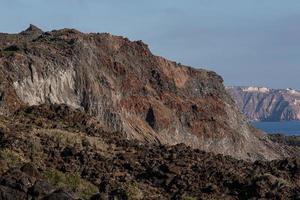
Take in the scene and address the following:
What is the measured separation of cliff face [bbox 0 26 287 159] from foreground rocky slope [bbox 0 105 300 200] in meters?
8.53

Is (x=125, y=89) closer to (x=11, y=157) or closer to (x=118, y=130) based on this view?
(x=118, y=130)

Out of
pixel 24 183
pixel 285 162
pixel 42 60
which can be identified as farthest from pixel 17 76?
pixel 24 183

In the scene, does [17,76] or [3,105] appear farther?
[17,76]

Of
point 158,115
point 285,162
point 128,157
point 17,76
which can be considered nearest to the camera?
point 128,157

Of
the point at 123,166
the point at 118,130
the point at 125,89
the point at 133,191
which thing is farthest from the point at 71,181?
the point at 125,89

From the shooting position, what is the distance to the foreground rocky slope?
49.5 meters

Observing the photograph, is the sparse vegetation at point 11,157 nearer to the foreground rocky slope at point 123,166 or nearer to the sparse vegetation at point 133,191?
the foreground rocky slope at point 123,166

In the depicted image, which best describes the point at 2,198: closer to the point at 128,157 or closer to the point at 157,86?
the point at 128,157

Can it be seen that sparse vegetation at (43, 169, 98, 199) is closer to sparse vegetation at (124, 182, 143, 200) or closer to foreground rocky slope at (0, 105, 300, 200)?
foreground rocky slope at (0, 105, 300, 200)

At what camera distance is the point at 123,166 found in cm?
5534

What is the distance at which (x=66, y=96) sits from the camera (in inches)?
3179

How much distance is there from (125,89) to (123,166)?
41.7m

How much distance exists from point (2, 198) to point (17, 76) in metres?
42.0

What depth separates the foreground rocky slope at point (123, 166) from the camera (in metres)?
49.5
